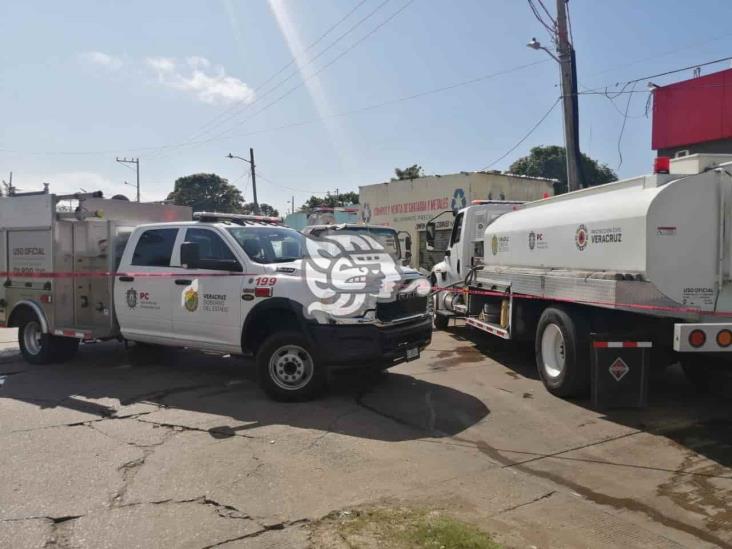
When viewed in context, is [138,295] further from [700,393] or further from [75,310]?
[700,393]

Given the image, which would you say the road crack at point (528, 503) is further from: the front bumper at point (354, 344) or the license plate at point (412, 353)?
the license plate at point (412, 353)

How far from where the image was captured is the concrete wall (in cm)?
2117

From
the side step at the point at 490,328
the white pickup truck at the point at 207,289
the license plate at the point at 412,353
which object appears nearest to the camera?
the white pickup truck at the point at 207,289

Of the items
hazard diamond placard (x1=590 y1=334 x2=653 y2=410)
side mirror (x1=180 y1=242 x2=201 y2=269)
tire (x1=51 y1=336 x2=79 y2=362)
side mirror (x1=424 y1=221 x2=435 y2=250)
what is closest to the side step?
hazard diamond placard (x1=590 y1=334 x2=653 y2=410)

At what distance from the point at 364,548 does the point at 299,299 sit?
3.27 meters

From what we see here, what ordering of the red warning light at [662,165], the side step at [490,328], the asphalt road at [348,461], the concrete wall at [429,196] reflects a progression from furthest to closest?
the concrete wall at [429,196] → the side step at [490,328] → the red warning light at [662,165] → the asphalt road at [348,461]

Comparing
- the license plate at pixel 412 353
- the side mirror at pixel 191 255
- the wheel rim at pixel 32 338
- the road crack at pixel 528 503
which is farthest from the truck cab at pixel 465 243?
the wheel rim at pixel 32 338

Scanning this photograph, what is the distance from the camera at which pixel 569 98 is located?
15.1 metres

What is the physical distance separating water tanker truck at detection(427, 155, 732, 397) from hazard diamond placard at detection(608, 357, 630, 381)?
26 centimetres

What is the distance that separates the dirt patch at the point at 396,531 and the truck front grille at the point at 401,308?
2.59m

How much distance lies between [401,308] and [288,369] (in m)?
1.44

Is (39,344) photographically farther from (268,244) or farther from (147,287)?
(268,244)

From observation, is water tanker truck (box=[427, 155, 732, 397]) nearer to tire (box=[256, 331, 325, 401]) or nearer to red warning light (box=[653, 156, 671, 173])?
red warning light (box=[653, 156, 671, 173])

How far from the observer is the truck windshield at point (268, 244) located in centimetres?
687
